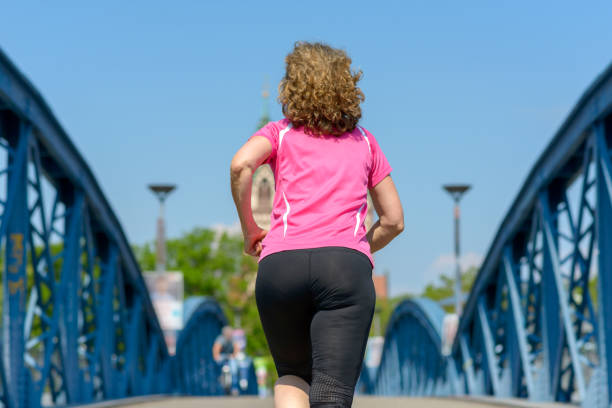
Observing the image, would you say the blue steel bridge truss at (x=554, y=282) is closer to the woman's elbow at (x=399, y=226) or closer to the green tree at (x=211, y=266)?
the woman's elbow at (x=399, y=226)

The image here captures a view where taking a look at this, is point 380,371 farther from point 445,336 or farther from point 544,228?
point 544,228

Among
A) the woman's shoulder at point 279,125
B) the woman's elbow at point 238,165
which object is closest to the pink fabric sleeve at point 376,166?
the woman's shoulder at point 279,125

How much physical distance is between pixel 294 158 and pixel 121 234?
13.6 metres

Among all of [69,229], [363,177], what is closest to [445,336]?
[69,229]

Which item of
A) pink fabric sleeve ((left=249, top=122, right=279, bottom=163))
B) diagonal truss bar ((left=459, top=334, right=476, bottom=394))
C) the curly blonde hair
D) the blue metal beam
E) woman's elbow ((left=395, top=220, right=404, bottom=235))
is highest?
the blue metal beam

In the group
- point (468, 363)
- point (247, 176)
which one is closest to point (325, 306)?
point (247, 176)

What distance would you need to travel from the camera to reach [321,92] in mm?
3703

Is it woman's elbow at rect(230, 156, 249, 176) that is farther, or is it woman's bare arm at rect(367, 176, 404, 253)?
woman's bare arm at rect(367, 176, 404, 253)

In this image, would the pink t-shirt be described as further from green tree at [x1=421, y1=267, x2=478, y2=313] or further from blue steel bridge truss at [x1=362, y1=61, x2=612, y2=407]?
green tree at [x1=421, y1=267, x2=478, y2=313]

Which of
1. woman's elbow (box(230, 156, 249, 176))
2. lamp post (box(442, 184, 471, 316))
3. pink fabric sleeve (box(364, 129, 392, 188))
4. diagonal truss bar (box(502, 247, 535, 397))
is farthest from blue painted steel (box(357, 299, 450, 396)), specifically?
woman's elbow (box(230, 156, 249, 176))

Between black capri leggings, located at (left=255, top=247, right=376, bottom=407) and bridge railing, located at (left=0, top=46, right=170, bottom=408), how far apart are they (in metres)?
7.03

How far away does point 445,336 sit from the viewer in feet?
90.4

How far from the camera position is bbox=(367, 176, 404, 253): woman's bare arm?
3.91m

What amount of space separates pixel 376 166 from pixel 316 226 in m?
0.39
